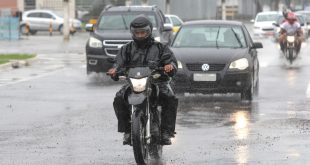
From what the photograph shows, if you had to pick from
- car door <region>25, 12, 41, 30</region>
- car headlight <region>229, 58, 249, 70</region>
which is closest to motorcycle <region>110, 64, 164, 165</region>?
car headlight <region>229, 58, 249, 70</region>

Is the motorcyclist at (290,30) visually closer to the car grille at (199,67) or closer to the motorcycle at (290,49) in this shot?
the motorcycle at (290,49)

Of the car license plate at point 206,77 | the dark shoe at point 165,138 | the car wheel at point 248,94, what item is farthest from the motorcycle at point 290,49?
the dark shoe at point 165,138

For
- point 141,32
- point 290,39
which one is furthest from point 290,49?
point 141,32

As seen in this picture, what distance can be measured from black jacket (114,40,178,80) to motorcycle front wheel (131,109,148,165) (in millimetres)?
703

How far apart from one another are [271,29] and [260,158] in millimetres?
42253

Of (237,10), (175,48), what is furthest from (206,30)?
(237,10)

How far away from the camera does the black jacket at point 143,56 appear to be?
10.2 meters

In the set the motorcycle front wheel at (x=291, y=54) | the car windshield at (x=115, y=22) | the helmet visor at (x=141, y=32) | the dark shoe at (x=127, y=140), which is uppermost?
the helmet visor at (x=141, y=32)

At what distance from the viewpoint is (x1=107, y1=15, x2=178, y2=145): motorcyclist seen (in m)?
10.0

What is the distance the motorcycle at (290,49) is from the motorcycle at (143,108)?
18.1m

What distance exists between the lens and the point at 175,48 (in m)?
18.0

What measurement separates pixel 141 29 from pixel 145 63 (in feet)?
1.28

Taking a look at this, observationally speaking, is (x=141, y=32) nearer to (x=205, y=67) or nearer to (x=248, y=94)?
(x=205, y=67)

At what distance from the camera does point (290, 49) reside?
2808 centimetres
